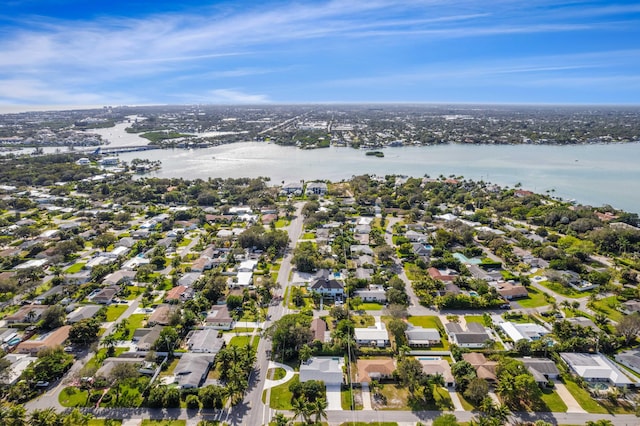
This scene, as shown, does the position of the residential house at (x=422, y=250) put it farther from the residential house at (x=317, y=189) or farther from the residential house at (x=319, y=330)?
the residential house at (x=317, y=189)

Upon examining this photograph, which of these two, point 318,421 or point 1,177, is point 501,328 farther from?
point 1,177

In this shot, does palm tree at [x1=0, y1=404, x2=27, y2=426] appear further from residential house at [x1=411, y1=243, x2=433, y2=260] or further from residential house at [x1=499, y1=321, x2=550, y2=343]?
residential house at [x1=411, y1=243, x2=433, y2=260]

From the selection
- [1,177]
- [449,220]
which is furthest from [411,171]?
[1,177]

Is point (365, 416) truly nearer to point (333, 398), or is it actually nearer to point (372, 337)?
point (333, 398)

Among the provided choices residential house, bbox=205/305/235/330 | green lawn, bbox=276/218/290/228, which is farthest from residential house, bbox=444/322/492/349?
green lawn, bbox=276/218/290/228

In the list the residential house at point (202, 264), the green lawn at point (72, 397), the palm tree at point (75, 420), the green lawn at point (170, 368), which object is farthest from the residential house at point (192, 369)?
the residential house at point (202, 264)
